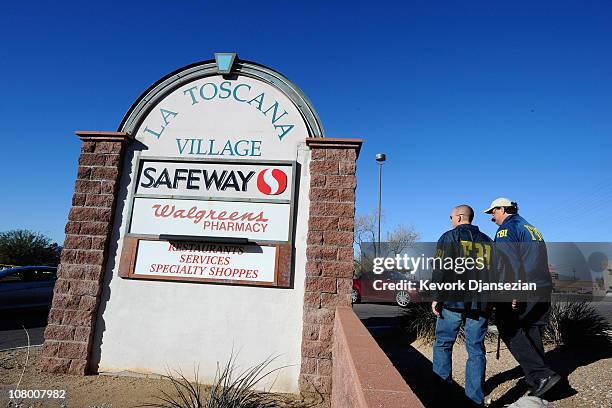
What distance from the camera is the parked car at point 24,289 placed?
8.82 m

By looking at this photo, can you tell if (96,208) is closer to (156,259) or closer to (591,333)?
(156,259)

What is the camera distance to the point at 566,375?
4.40 metres

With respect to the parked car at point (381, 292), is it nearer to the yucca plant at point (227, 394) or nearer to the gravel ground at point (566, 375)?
the gravel ground at point (566, 375)

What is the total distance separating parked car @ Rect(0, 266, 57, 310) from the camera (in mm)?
8820

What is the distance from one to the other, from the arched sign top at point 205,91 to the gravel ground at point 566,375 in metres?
4.00

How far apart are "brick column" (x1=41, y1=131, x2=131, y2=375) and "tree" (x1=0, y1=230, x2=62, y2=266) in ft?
82.4

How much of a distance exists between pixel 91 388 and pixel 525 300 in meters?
4.82

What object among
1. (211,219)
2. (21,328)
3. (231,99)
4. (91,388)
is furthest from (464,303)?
(21,328)

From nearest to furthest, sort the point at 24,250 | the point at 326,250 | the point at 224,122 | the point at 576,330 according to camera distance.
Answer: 1. the point at 326,250
2. the point at 224,122
3. the point at 576,330
4. the point at 24,250

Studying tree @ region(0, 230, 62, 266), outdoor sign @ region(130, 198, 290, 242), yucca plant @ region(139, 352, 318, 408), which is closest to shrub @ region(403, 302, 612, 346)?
yucca plant @ region(139, 352, 318, 408)

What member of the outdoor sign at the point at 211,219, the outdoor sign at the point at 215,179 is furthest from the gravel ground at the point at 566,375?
the outdoor sign at the point at 211,219

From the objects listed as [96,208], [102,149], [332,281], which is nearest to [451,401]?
[332,281]

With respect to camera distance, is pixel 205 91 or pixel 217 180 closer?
pixel 217 180

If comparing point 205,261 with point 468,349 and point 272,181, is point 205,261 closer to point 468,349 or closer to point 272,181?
point 272,181
